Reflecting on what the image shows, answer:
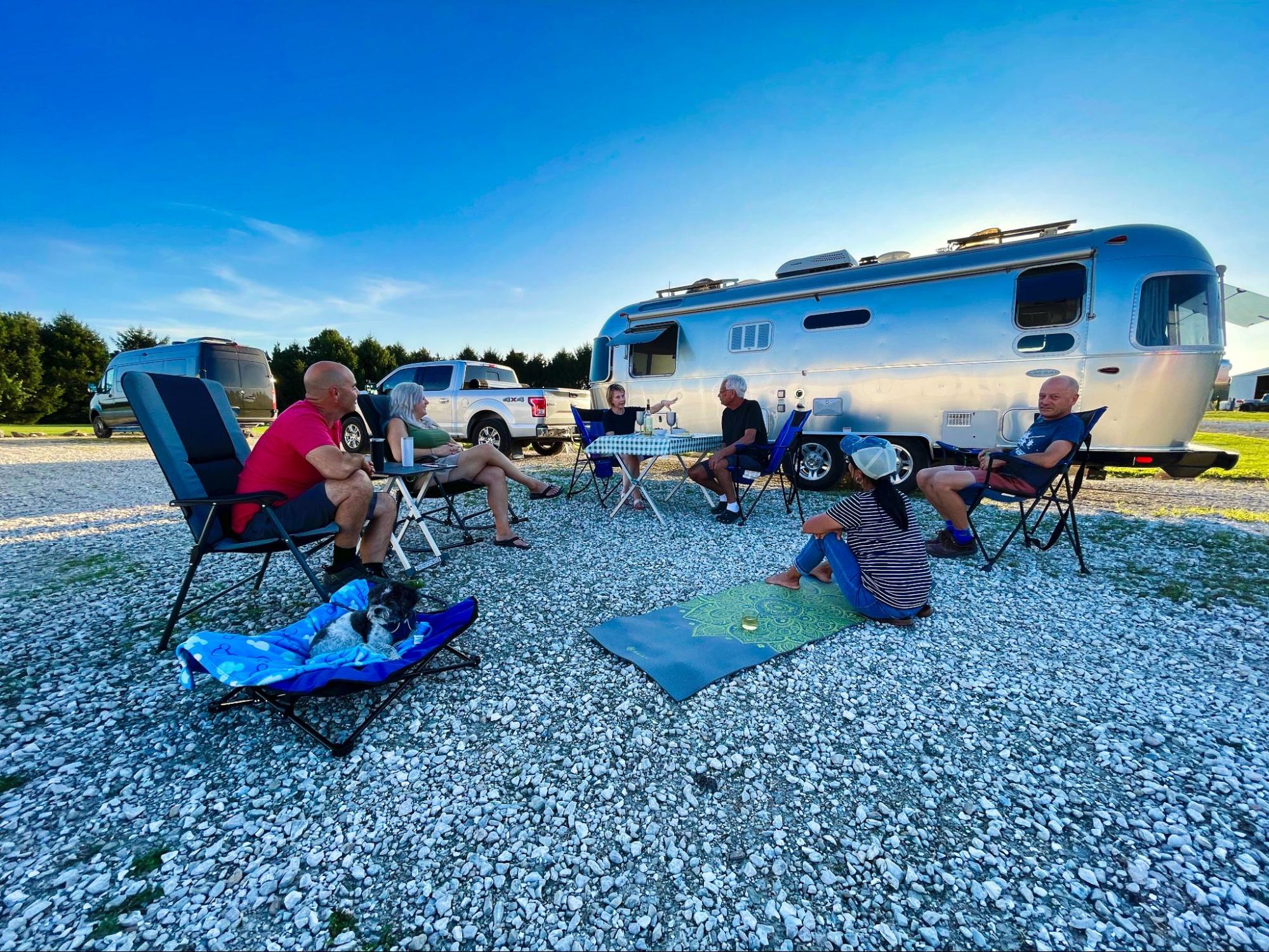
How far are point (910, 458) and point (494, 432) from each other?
22.2 ft

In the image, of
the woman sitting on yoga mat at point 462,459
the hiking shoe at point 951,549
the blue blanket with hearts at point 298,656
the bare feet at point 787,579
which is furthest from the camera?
the woman sitting on yoga mat at point 462,459

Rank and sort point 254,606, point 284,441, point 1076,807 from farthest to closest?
1. point 254,606
2. point 284,441
3. point 1076,807

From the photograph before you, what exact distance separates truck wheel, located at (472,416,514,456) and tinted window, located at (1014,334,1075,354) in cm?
742

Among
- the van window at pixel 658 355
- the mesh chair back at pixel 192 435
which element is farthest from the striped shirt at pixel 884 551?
the van window at pixel 658 355

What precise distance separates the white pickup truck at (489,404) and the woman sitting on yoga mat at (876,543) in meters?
6.72

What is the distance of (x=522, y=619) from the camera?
2840mm

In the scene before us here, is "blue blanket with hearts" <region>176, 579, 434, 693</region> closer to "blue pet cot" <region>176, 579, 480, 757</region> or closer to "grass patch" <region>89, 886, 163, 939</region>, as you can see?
"blue pet cot" <region>176, 579, 480, 757</region>

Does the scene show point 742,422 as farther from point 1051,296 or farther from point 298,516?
point 298,516

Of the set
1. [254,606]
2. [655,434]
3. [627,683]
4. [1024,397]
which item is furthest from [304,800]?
[1024,397]

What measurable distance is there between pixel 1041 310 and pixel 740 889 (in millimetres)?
6035

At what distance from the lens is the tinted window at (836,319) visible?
Result: 6000 millimetres

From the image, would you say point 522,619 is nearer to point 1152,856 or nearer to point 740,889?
point 740,889

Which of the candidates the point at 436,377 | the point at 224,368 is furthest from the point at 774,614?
the point at 224,368

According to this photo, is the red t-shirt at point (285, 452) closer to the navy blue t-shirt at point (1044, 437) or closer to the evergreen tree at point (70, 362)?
the navy blue t-shirt at point (1044, 437)
